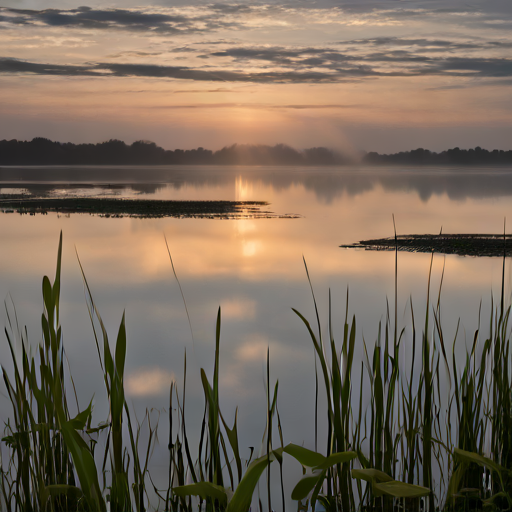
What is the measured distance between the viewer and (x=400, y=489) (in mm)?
1592

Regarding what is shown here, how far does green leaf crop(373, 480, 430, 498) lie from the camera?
1.56 metres

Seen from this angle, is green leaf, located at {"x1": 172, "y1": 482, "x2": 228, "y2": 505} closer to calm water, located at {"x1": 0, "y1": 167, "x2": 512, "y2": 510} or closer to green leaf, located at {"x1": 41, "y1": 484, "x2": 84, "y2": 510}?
green leaf, located at {"x1": 41, "y1": 484, "x2": 84, "y2": 510}

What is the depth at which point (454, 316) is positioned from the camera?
19.2ft

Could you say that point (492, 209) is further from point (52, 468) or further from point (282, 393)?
point (52, 468)

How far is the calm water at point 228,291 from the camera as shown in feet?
13.1

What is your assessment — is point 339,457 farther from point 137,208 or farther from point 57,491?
point 137,208

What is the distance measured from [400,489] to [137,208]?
48.6 ft

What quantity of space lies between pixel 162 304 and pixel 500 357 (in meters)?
5.02

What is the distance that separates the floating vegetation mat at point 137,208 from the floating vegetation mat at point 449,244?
474 cm

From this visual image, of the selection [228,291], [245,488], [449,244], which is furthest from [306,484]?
[449,244]

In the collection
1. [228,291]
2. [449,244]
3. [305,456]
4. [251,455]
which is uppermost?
[305,456]

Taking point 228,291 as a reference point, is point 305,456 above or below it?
above

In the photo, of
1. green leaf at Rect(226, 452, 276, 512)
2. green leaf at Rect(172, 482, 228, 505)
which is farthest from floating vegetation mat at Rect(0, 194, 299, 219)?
green leaf at Rect(226, 452, 276, 512)

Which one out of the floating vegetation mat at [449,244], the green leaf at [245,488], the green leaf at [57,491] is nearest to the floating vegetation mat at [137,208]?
the floating vegetation mat at [449,244]
